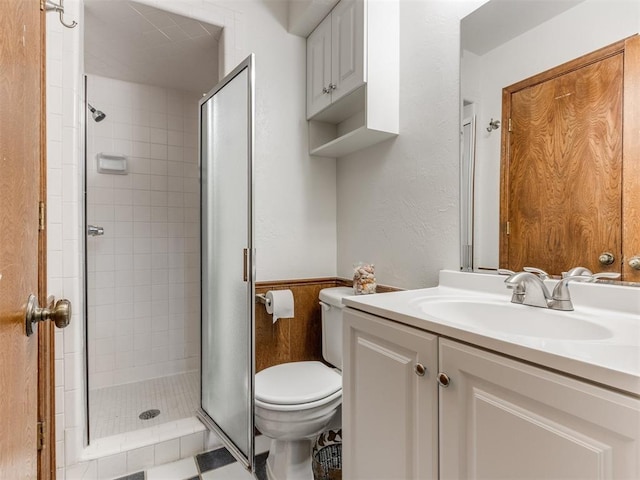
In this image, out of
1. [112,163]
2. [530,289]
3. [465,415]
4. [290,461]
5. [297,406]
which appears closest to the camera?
[465,415]

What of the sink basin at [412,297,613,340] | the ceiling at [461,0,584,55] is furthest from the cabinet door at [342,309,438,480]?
the ceiling at [461,0,584,55]

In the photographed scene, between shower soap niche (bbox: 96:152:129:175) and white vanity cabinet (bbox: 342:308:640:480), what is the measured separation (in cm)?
214

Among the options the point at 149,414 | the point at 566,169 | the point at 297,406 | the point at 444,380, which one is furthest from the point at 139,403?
the point at 566,169

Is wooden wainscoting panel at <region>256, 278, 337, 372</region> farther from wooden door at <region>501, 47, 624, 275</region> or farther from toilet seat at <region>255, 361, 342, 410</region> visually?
wooden door at <region>501, 47, 624, 275</region>

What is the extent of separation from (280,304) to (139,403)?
4.09 feet

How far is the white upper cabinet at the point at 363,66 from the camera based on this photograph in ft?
4.98

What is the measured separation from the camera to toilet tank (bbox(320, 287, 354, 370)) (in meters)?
1.63

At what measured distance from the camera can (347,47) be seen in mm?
1587

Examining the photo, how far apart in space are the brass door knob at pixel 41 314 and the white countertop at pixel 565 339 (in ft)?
2.27

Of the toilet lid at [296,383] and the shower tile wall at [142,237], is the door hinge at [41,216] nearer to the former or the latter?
the toilet lid at [296,383]

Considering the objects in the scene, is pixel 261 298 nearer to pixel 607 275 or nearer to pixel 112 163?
pixel 607 275

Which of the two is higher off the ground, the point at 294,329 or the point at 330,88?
the point at 330,88

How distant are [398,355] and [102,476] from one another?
4.90 feet

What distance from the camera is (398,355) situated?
837 mm
